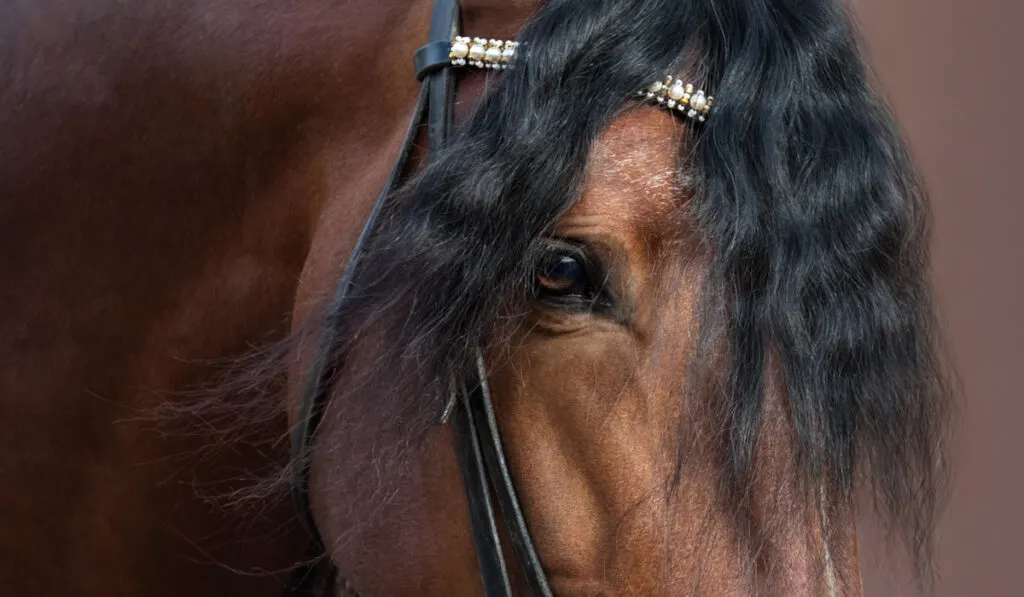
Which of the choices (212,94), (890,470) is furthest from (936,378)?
(212,94)

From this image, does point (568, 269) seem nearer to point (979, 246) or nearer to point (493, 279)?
point (493, 279)

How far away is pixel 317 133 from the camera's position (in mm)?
910

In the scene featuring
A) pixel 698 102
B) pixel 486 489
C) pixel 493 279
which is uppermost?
pixel 698 102

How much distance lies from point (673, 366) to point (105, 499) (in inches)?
26.2

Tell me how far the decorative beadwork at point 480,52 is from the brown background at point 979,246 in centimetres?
114

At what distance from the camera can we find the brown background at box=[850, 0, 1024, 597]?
1614 millimetres

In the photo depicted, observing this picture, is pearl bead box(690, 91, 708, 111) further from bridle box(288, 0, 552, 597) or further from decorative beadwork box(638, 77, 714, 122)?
bridle box(288, 0, 552, 597)

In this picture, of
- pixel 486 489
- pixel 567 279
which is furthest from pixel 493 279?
pixel 486 489

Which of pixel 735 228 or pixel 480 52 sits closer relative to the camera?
pixel 735 228

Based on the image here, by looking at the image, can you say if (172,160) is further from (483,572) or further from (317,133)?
(483,572)

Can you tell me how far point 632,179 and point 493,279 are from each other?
4.9 inches

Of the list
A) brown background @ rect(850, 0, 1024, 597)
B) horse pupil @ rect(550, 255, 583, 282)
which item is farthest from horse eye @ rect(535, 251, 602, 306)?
brown background @ rect(850, 0, 1024, 597)

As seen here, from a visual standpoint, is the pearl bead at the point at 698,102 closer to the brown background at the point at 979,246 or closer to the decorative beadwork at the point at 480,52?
the decorative beadwork at the point at 480,52

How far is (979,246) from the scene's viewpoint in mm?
1666
